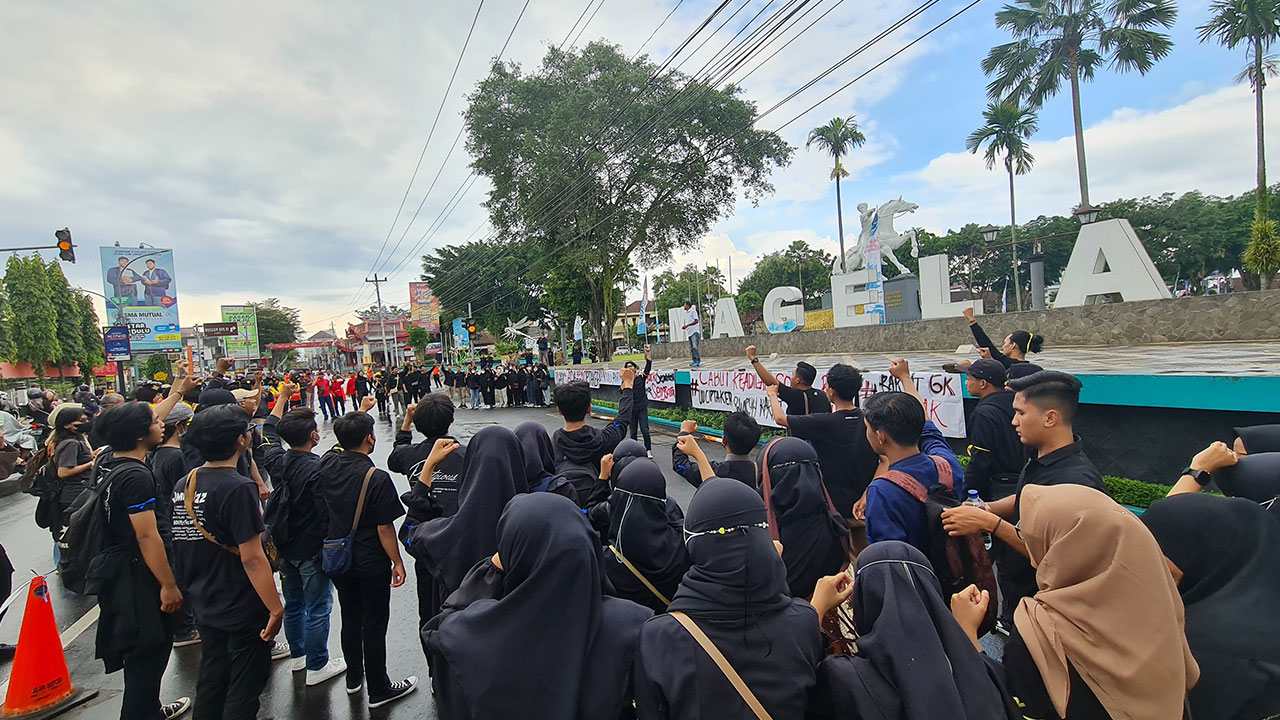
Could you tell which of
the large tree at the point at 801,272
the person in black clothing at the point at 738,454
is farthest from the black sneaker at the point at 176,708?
the large tree at the point at 801,272

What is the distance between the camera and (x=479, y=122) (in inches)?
992

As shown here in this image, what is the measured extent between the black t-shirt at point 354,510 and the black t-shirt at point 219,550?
0.45m

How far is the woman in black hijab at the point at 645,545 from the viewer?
245 cm

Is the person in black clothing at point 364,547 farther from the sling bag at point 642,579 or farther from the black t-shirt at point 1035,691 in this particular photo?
the black t-shirt at point 1035,691

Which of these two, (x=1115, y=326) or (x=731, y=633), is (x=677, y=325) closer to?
(x=1115, y=326)

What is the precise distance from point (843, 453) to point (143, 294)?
37.2 m

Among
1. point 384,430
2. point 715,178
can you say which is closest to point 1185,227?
point 715,178

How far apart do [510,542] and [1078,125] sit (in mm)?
32127

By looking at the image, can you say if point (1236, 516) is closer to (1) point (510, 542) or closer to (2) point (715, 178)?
(1) point (510, 542)

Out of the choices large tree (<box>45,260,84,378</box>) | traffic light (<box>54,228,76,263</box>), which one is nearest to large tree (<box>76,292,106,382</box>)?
large tree (<box>45,260,84,378</box>)

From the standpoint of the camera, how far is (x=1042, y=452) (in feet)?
8.50

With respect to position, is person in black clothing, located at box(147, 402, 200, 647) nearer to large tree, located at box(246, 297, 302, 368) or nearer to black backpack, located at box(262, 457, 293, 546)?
black backpack, located at box(262, 457, 293, 546)

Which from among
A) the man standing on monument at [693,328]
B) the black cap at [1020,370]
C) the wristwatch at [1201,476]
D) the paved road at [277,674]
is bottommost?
the paved road at [277,674]

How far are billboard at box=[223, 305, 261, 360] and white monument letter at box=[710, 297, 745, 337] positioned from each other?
52225 mm
